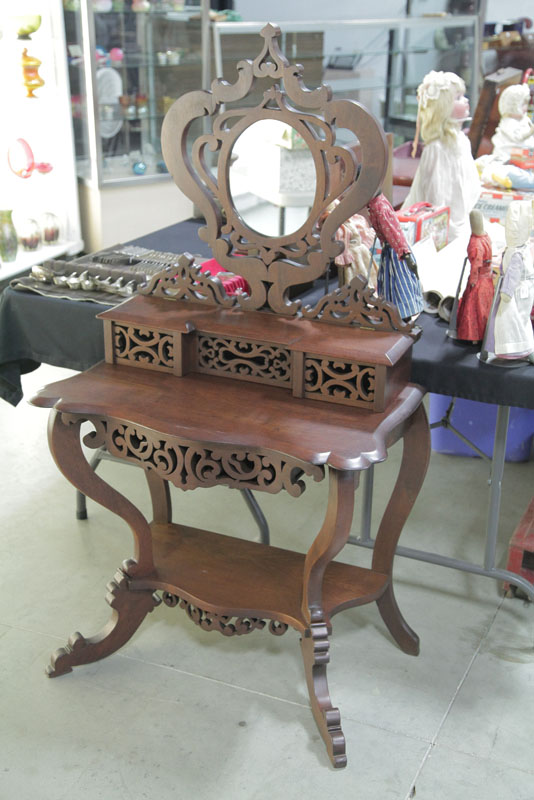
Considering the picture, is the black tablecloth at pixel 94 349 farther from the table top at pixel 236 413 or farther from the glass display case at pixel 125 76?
the glass display case at pixel 125 76

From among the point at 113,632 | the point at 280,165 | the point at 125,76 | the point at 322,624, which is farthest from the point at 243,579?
the point at 125,76

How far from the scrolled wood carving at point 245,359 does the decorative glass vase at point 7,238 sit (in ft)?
9.41

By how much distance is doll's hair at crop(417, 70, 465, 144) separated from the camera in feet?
9.32

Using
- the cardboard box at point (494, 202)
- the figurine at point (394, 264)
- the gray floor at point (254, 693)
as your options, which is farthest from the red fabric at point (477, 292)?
the cardboard box at point (494, 202)

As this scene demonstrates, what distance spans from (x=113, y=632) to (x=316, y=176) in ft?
3.89

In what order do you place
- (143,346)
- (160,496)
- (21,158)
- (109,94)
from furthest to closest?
1. (109,94)
2. (21,158)
3. (160,496)
4. (143,346)

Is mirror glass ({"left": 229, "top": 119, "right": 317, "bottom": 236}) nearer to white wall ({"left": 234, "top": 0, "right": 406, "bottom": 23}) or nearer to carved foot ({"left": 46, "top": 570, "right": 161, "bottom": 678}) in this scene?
carved foot ({"left": 46, "top": 570, "right": 161, "bottom": 678})

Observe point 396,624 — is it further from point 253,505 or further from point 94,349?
point 94,349

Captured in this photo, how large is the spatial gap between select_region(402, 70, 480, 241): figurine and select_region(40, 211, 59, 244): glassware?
266cm

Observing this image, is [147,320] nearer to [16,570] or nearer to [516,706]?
[16,570]

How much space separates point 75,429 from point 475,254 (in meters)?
1.00

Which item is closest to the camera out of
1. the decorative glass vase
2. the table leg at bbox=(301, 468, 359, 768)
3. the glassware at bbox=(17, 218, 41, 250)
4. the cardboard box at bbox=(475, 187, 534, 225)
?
the table leg at bbox=(301, 468, 359, 768)

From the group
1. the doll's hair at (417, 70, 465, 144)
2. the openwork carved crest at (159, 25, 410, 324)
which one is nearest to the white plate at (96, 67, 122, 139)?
the doll's hair at (417, 70, 465, 144)

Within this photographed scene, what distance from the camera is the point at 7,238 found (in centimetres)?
460
